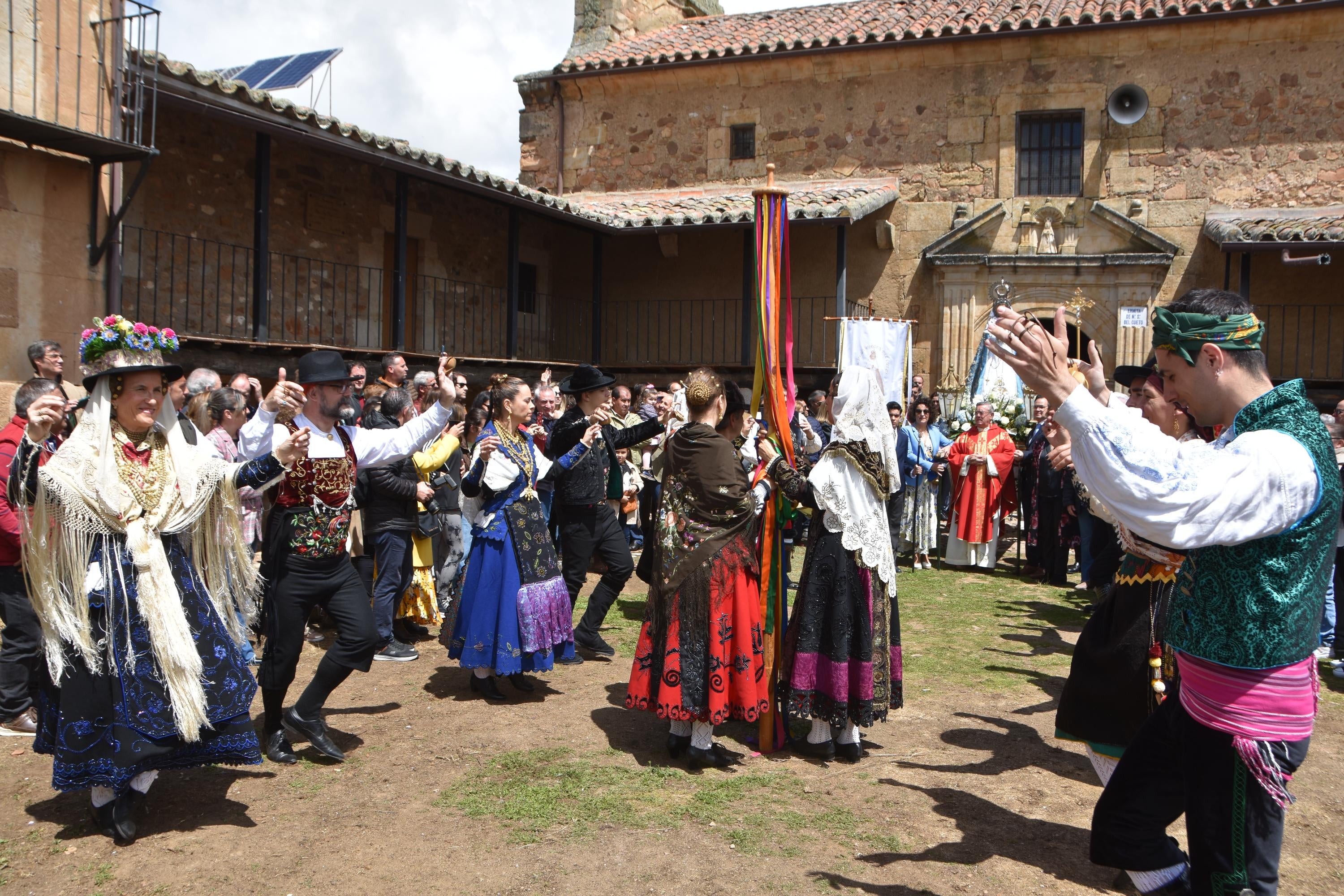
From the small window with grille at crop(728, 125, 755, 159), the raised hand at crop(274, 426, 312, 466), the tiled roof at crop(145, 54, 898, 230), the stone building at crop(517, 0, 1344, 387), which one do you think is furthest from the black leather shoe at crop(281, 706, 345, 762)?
the small window with grille at crop(728, 125, 755, 159)

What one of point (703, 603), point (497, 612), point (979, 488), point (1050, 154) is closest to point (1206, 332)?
point (703, 603)

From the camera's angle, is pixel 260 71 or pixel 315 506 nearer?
pixel 315 506

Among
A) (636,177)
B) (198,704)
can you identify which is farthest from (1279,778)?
(636,177)

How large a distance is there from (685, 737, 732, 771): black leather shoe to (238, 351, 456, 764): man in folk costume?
151 cm

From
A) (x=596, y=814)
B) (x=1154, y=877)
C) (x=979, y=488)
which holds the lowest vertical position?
(x=596, y=814)

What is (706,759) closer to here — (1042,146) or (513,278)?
(513,278)

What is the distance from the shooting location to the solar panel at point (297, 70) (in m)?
14.4

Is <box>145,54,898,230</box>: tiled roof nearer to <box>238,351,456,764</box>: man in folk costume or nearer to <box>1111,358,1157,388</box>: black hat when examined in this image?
<box>238,351,456,764</box>: man in folk costume

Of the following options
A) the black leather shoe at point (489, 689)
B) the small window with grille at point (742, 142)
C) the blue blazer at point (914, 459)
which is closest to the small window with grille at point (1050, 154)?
the small window with grille at point (742, 142)

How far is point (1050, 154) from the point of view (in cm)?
1636

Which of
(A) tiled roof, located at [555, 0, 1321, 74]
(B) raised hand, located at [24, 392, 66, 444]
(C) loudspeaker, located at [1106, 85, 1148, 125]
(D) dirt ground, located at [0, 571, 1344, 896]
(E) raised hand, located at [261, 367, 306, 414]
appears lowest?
(D) dirt ground, located at [0, 571, 1344, 896]

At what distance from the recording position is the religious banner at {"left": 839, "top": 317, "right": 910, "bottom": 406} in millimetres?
13367

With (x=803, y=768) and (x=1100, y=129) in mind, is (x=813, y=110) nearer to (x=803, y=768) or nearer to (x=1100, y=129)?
(x=1100, y=129)

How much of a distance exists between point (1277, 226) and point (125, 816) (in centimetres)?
1485
